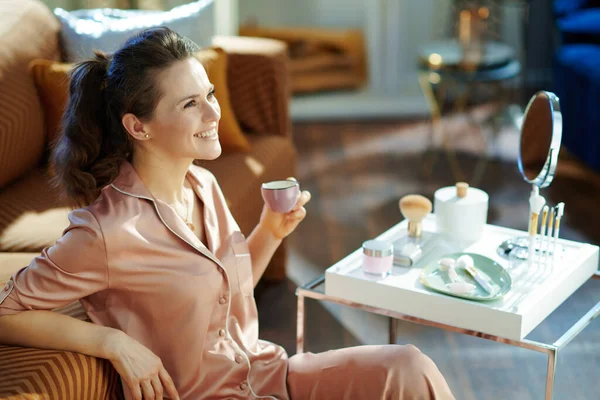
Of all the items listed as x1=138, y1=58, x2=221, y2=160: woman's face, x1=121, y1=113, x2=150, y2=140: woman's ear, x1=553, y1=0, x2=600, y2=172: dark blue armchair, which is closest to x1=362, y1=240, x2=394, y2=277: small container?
x1=138, y1=58, x2=221, y2=160: woman's face

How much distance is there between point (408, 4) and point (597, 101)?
1.61 metres

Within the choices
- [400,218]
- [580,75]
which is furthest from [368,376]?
[580,75]

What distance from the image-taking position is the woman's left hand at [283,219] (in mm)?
1694

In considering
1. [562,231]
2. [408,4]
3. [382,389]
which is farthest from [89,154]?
[408,4]

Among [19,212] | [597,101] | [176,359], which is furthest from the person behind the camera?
[597,101]

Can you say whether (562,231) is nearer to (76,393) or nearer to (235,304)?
(235,304)

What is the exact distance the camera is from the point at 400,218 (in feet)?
11.2

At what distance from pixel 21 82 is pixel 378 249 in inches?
54.2

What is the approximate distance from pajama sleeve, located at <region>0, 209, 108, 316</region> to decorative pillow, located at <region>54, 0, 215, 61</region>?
1421mm

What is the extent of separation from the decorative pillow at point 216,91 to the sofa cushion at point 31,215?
199mm

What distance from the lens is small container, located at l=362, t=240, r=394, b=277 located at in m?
1.75

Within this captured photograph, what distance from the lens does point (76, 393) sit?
138cm

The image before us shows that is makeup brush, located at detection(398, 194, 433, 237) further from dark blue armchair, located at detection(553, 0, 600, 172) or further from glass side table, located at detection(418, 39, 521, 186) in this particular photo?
dark blue armchair, located at detection(553, 0, 600, 172)

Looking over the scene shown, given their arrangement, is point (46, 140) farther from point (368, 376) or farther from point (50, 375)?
point (368, 376)
